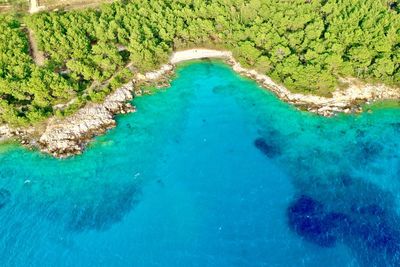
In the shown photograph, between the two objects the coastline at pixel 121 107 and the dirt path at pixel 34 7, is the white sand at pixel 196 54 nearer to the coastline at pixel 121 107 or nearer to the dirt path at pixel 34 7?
the coastline at pixel 121 107

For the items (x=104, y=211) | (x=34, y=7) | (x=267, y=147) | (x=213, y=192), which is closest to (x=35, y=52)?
(x=34, y=7)

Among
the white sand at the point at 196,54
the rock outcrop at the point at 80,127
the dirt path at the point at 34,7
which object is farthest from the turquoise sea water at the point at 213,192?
the dirt path at the point at 34,7

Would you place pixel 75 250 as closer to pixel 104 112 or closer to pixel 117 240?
pixel 117 240

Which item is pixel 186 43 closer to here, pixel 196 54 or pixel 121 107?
pixel 196 54

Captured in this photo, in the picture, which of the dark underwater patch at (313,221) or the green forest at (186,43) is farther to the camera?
the green forest at (186,43)

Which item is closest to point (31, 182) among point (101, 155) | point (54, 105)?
point (101, 155)

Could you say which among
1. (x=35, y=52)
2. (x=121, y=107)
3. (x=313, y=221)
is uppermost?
(x=35, y=52)
